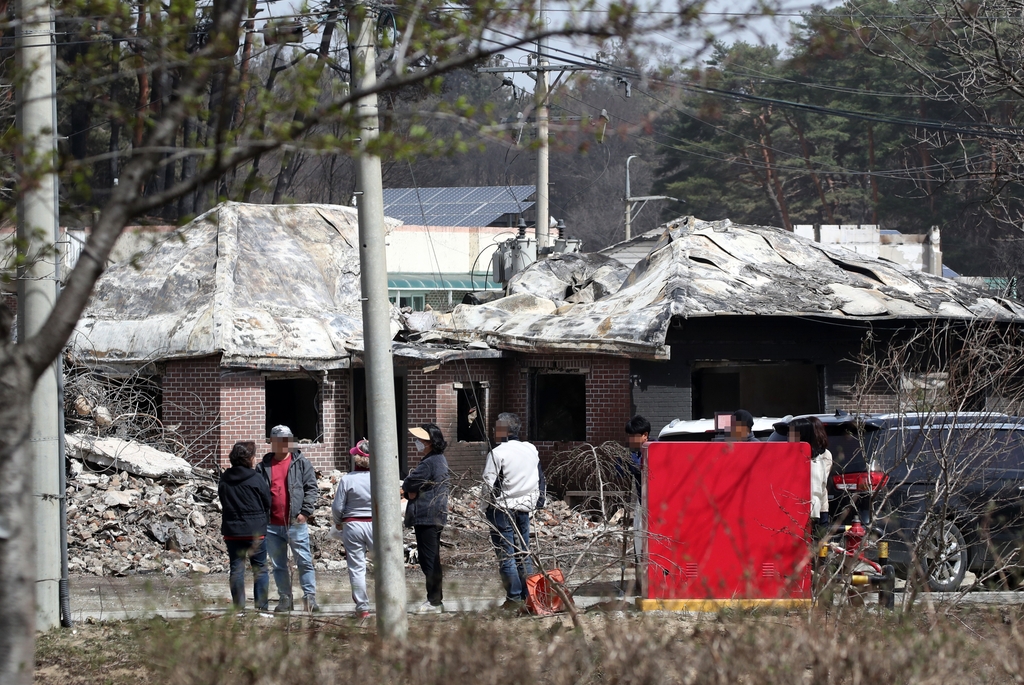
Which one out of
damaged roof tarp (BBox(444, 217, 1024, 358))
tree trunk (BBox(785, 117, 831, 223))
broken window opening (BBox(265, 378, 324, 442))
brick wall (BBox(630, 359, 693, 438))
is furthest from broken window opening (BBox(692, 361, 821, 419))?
tree trunk (BBox(785, 117, 831, 223))

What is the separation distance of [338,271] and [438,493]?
14453 mm

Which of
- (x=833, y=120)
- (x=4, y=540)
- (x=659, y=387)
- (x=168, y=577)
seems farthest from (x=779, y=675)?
(x=833, y=120)

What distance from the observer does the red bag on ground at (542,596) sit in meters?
7.84

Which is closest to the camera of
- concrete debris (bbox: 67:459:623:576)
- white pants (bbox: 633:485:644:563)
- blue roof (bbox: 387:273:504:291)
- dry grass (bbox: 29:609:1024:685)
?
dry grass (bbox: 29:609:1024:685)

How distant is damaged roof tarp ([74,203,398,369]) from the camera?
19.3 meters

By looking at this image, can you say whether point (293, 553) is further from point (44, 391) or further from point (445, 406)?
point (445, 406)

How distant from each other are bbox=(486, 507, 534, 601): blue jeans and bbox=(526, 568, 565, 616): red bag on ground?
0.16 metres

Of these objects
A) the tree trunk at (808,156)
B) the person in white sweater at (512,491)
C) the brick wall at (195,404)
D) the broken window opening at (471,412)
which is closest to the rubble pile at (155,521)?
the brick wall at (195,404)

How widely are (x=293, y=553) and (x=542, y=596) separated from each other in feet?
7.16

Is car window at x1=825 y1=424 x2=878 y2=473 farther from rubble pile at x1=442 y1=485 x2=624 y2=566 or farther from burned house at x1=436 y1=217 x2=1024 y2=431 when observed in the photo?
burned house at x1=436 y1=217 x2=1024 y2=431

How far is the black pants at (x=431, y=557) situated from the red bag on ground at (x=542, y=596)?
1.02 m

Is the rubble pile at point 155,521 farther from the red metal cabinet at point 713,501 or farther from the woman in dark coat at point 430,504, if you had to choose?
the red metal cabinet at point 713,501

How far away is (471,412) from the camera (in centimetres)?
1984

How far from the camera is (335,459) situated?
2016cm
